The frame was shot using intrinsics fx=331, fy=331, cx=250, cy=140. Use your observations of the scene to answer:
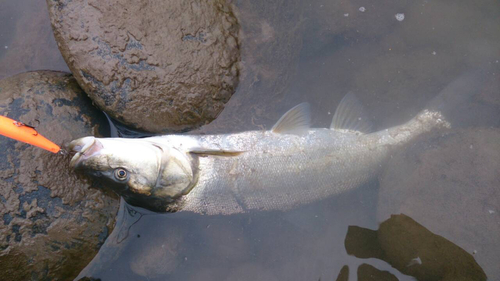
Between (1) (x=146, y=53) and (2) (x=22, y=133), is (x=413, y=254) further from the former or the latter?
(2) (x=22, y=133)

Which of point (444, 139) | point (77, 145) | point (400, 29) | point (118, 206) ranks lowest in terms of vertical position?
point (444, 139)

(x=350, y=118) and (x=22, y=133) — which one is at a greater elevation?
(x=22, y=133)

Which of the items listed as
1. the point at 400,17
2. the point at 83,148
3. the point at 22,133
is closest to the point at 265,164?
the point at 83,148

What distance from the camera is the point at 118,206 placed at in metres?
3.20

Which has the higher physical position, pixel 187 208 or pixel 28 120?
pixel 28 120

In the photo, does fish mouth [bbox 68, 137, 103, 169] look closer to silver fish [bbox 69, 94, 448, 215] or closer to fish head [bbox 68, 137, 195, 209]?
fish head [bbox 68, 137, 195, 209]

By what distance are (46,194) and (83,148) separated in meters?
0.61

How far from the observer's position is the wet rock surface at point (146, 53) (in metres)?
2.77

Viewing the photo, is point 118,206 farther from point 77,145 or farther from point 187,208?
point 77,145

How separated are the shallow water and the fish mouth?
3.14ft

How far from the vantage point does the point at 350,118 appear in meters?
3.62

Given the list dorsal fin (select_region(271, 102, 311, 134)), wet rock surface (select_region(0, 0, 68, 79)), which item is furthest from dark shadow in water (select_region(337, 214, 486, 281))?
wet rock surface (select_region(0, 0, 68, 79))

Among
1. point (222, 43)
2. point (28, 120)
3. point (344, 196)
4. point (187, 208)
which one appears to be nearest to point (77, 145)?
point (28, 120)

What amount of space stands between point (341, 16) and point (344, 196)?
214 centimetres
